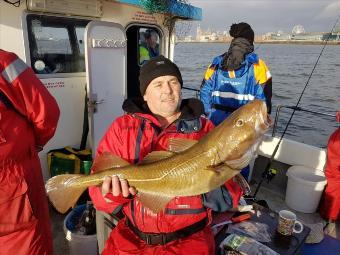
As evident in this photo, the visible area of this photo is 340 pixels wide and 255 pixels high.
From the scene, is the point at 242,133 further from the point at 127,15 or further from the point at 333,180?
the point at 127,15

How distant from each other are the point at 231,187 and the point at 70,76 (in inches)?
153

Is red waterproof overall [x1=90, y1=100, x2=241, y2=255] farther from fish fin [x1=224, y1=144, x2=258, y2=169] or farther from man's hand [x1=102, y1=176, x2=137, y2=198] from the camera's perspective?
fish fin [x1=224, y1=144, x2=258, y2=169]

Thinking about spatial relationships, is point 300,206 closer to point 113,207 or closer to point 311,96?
point 113,207

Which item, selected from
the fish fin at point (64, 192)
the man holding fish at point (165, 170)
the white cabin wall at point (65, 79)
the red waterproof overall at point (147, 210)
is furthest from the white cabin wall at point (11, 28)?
the fish fin at point (64, 192)

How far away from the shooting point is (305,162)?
5.38 meters

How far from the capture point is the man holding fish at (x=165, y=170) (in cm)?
196

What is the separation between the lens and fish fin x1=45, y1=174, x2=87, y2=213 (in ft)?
7.16

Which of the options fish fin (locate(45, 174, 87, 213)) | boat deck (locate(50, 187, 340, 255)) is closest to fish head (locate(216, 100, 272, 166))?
fish fin (locate(45, 174, 87, 213))

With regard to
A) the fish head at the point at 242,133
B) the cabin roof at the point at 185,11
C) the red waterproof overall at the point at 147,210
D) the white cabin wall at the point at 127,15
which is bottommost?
the red waterproof overall at the point at 147,210

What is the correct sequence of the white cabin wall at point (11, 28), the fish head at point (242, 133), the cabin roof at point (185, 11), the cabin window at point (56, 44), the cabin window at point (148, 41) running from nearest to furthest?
the fish head at point (242, 133) < the white cabin wall at point (11, 28) < the cabin window at point (56, 44) < the cabin roof at point (185, 11) < the cabin window at point (148, 41)

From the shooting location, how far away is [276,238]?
9.40 ft

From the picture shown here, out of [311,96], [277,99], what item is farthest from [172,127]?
[311,96]

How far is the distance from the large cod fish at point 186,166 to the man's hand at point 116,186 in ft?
0.11

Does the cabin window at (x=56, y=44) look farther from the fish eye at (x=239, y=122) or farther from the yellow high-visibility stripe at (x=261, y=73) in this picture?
the fish eye at (x=239, y=122)
